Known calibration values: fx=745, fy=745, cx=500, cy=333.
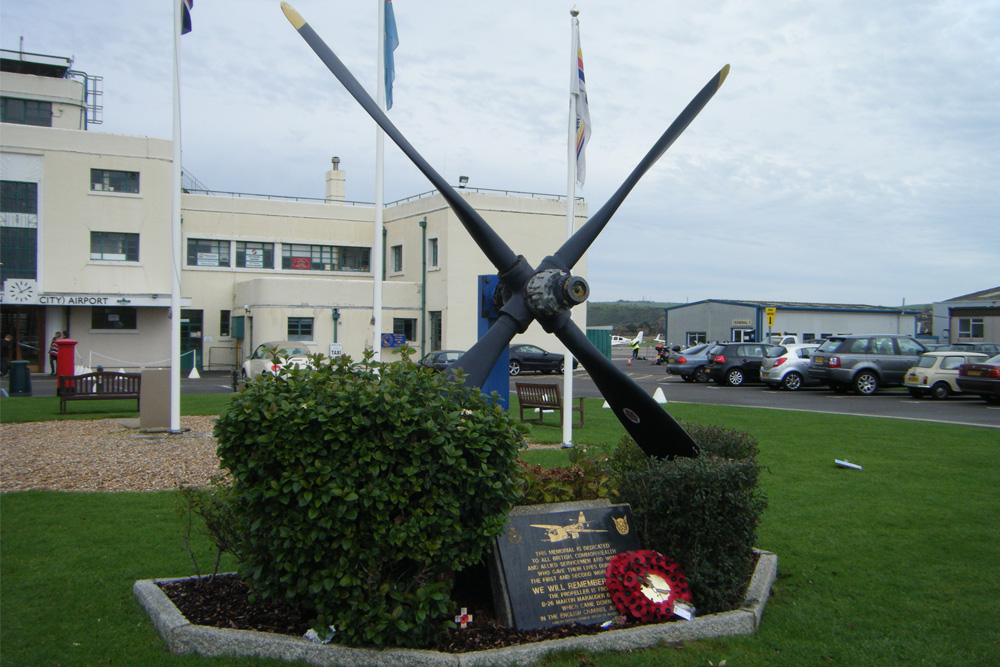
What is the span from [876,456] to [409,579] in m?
9.11

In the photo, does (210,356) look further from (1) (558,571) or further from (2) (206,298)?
(1) (558,571)

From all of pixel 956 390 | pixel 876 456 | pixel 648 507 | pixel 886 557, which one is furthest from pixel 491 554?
pixel 956 390

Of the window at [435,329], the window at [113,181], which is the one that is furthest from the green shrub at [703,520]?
the window at [113,181]

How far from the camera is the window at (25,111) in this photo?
32.4 meters

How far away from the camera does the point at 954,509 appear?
774 centimetres

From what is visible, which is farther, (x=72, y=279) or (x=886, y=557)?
(x=72, y=279)

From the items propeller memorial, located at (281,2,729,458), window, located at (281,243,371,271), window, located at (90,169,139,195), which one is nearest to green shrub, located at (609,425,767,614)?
propeller memorial, located at (281,2,729,458)

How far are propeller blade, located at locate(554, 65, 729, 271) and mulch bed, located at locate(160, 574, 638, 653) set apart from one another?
132 inches

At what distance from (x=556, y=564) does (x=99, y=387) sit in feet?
44.6

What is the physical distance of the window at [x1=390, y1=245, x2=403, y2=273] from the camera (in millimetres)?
35763

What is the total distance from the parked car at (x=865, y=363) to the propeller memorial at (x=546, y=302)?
18.1m

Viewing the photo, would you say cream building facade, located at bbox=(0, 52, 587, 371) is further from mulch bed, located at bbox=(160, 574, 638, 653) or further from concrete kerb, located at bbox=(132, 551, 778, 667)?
concrete kerb, located at bbox=(132, 551, 778, 667)

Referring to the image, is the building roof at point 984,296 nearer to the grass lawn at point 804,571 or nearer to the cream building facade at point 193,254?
the cream building facade at point 193,254

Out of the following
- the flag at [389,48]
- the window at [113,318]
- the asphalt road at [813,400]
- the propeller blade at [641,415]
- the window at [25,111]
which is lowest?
the asphalt road at [813,400]
